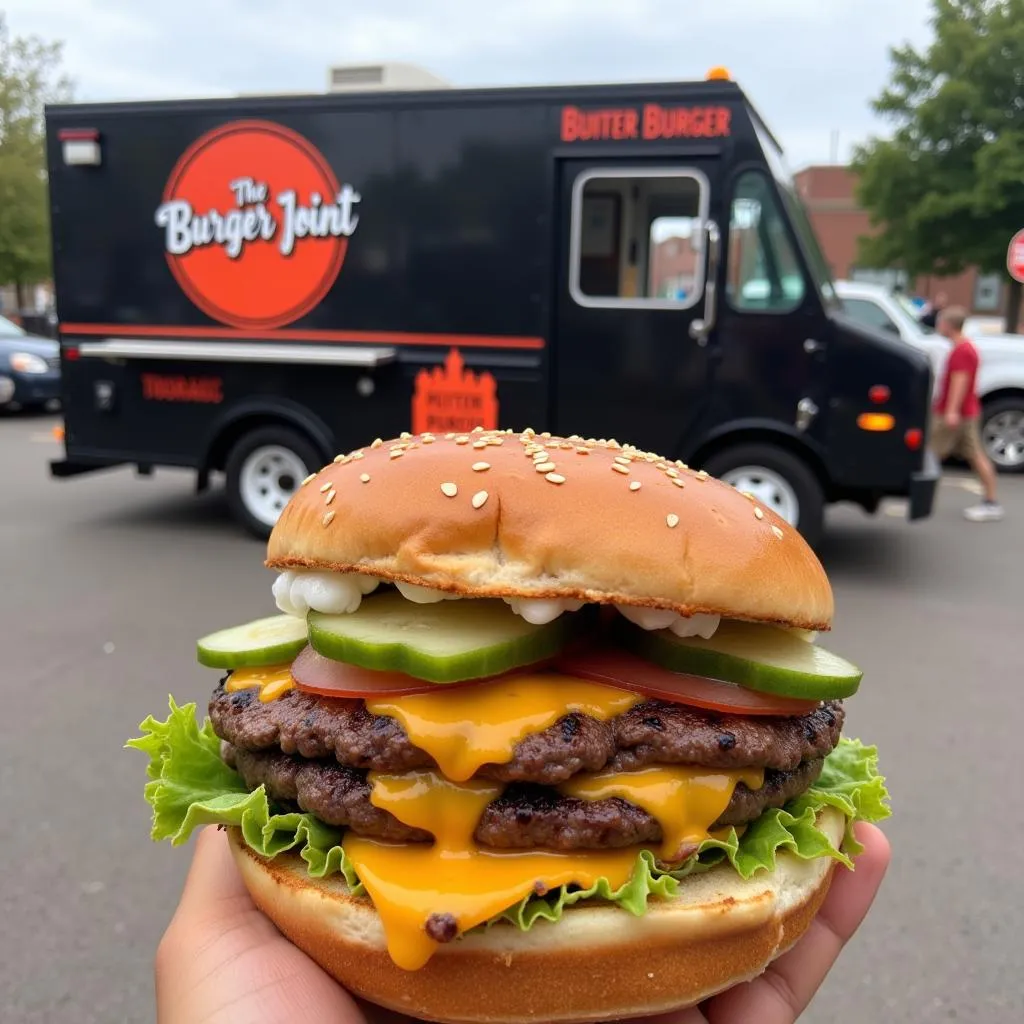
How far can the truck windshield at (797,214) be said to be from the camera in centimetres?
677

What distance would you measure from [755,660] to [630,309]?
17.3 feet

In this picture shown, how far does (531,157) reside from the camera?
690cm

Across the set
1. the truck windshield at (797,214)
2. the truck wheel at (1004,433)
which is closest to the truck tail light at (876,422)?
the truck windshield at (797,214)

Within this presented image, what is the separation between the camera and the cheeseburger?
1841 millimetres

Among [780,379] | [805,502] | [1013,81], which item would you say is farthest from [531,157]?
[1013,81]

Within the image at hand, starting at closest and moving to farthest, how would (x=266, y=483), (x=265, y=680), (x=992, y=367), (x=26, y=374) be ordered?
(x=265, y=680) < (x=266, y=483) < (x=992, y=367) < (x=26, y=374)

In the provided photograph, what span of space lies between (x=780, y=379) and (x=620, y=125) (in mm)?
2198

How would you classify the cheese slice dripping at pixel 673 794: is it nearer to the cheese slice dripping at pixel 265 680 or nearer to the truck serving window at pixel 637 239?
the cheese slice dripping at pixel 265 680

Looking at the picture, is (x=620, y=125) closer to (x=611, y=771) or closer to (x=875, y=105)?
(x=611, y=771)

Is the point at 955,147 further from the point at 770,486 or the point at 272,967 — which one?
the point at 272,967

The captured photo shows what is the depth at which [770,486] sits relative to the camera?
23.2 feet

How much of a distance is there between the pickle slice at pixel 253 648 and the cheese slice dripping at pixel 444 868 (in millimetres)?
477

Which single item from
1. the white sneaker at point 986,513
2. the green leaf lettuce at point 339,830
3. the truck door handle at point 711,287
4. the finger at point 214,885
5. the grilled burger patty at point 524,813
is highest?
the truck door handle at point 711,287

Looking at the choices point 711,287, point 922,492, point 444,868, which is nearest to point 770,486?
point 922,492
